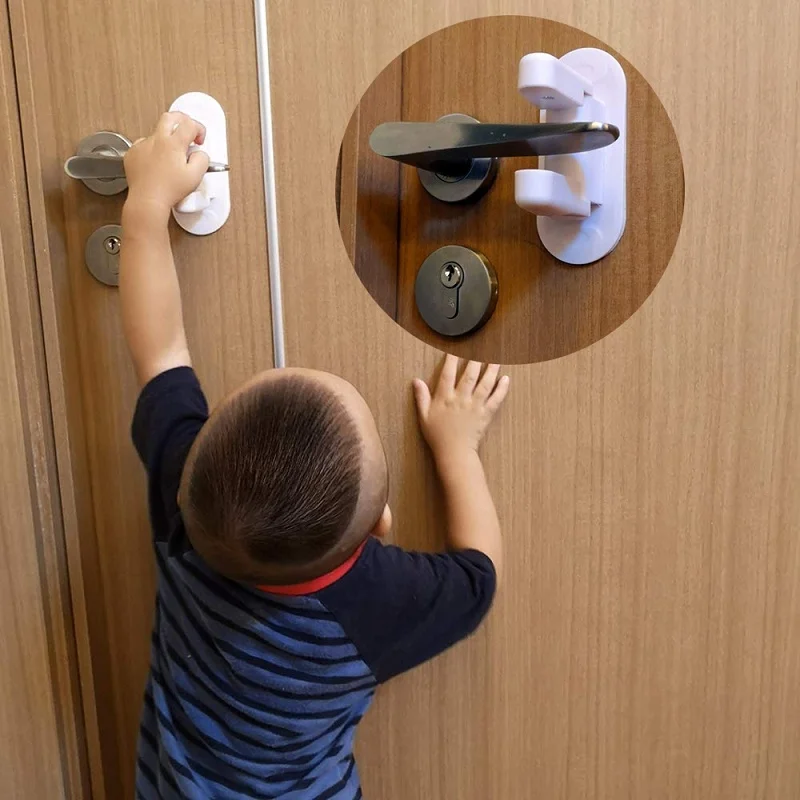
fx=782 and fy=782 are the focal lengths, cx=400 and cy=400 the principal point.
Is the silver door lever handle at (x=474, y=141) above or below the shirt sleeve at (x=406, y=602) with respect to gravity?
above

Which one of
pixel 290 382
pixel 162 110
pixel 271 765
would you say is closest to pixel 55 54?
pixel 162 110

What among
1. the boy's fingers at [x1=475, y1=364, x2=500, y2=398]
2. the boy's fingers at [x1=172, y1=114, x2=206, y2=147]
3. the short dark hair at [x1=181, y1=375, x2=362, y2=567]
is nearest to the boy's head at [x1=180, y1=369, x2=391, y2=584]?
the short dark hair at [x1=181, y1=375, x2=362, y2=567]

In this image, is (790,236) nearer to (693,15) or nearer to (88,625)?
(693,15)

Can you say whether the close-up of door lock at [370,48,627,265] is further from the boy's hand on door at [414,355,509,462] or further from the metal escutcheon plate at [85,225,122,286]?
the metal escutcheon plate at [85,225,122,286]

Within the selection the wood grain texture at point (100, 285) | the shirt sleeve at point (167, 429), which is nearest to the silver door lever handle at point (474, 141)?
the wood grain texture at point (100, 285)

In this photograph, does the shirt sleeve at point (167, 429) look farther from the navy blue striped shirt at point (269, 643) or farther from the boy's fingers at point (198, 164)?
the boy's fingers at point (198, 164)

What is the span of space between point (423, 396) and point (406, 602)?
16 cm

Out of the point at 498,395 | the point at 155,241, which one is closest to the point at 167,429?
the point at 155,241

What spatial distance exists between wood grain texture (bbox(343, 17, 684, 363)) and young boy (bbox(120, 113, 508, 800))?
57 millimetres

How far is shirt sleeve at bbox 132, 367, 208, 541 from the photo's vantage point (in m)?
0.59

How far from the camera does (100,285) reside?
2.23ft

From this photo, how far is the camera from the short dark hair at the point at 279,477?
48 centimetres

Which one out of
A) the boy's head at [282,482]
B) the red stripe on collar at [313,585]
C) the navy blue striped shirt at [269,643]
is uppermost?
the boy's head at [282,482]

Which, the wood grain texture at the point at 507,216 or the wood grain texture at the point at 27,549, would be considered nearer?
the wood grain texture at the point at 507,216
